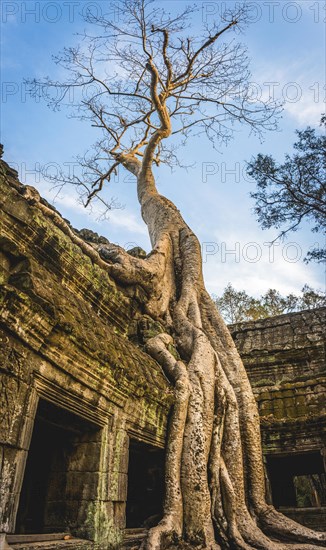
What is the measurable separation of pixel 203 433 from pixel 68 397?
5.73ft

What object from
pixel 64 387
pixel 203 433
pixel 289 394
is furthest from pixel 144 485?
pixel 289 394

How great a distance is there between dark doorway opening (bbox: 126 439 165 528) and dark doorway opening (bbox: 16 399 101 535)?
1036 millimetres

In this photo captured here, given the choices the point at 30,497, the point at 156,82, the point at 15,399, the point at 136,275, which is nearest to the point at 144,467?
the point at 30,497

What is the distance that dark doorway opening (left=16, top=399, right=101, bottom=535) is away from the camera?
111 inches

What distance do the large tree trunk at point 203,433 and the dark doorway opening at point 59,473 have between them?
0.64 m

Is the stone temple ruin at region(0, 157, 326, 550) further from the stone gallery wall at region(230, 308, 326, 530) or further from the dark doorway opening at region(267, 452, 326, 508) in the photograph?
the dark doorway opening at region(267, 452, 326, 508)

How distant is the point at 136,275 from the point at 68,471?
8.04 ft

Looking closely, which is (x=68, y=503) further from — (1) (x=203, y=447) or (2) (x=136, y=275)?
(2) (x=136, y=275)

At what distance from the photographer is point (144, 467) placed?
4.23m

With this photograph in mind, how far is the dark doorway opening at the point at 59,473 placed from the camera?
111 inches

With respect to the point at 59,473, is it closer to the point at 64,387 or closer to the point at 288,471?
the point at 64,387

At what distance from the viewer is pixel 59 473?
3.00 metres

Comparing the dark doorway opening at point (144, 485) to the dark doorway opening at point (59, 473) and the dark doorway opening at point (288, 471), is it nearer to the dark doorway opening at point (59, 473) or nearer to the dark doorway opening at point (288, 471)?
the dark doorway opening at point (59, 473)

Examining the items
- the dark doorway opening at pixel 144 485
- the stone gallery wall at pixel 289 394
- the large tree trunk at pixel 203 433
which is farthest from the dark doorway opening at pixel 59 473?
the stone gallery wall at pixel 289 394
